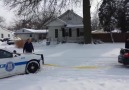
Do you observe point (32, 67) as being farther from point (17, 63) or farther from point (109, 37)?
point (109, 37)

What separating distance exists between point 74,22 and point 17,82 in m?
36.7

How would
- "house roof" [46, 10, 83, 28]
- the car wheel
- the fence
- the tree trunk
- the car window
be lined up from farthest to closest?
the fence, "house roof" [46, 10, 83, 28], the tree trunk, the car wheel, the car window

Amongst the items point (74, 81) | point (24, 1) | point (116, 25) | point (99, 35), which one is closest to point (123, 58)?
point (74, 81)

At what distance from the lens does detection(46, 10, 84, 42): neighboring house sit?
46.0 m

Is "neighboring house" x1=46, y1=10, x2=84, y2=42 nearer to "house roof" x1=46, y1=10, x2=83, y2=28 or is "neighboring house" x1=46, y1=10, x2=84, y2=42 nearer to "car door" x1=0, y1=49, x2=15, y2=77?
"house roof" x1=46, y1=10, x2=83, y2=28

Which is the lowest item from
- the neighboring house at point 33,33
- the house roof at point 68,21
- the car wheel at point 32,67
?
the car wheel at point 32,67

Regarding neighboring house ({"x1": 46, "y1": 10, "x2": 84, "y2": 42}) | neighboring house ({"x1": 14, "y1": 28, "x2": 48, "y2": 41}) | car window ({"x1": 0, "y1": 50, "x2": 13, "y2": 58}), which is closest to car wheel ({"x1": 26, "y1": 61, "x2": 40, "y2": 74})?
car window ({"x1": 0, "y1": 50, "x2": 13, "y2": 58})

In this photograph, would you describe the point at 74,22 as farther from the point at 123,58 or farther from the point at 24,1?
the point at 123,58

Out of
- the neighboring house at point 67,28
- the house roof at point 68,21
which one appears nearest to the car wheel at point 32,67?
the neighboring house at point 67,28

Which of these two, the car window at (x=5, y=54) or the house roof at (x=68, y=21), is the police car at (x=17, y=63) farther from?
the house roof at (x=68, y=21)

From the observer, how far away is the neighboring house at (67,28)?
151 feet

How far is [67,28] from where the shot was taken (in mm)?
47188

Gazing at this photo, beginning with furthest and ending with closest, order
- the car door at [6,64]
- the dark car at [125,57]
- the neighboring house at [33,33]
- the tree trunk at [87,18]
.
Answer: the neighboring house at [33,33], the tree trunk at [87,18], the dark car at [125,57], the car door at [6,64]

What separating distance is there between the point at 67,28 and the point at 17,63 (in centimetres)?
3531
